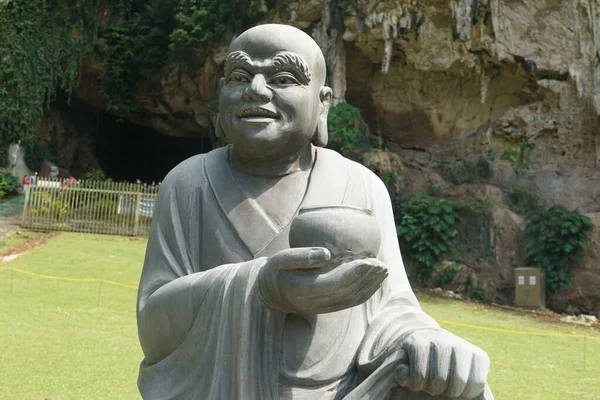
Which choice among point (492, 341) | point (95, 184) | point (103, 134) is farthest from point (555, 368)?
point (103, 134)

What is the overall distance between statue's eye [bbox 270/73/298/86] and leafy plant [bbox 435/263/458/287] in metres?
12.2

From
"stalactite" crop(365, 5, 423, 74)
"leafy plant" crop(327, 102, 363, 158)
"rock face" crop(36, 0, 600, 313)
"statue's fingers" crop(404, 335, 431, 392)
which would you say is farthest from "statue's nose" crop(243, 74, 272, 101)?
"stalactite" crop(365, 5, 423, 74)

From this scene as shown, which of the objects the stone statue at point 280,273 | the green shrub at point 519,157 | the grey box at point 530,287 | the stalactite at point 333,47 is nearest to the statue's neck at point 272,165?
the stone statue at point 280,273

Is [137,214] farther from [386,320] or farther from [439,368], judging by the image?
[439,368]

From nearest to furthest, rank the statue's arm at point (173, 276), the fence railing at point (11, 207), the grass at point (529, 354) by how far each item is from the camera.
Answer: the statue's arm at point (173, 276), the grass at point (529, 354), the fence railing at point (11, 207)

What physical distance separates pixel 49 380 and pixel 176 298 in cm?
452

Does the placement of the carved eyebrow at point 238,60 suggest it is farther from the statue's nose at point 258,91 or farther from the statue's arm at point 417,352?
the statue's arm at point 417,352

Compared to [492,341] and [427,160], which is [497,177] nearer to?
[427,160]

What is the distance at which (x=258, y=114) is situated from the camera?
106 inches

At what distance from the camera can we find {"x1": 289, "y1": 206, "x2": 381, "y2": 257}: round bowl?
2262 mm

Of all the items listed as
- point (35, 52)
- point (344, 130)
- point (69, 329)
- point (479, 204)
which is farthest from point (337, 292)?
point (35, 52)

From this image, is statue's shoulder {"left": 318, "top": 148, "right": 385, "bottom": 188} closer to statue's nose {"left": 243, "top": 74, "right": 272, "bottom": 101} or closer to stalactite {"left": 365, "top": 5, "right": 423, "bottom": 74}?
statue's nose {"left": 243, "top": 74, "right": 272, "bottom": 101}

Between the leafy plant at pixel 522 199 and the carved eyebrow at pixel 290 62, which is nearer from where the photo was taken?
the carved eyebrow at pixel 290 62

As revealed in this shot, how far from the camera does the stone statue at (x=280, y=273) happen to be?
7.40 feet
